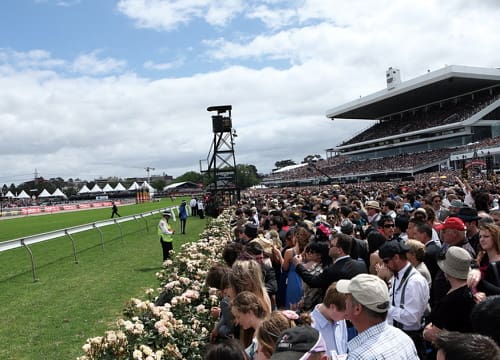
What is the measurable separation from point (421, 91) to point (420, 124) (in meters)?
5.70

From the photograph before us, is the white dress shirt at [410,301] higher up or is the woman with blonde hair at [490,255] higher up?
the woman with blonde hair at [490,255]

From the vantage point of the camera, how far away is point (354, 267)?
4629 millimetres

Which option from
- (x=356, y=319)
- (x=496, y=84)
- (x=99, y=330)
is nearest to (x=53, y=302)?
(x=99, y=330)

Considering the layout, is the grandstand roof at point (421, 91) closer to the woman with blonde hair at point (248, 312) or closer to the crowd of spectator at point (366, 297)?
the crowd of spectator at point (366, 297)

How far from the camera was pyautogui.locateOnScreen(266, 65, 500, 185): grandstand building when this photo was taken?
59.8 metres

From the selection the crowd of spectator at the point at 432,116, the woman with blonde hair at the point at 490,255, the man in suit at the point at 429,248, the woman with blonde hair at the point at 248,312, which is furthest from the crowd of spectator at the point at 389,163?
the woman with blonde hair at the point at 248,312

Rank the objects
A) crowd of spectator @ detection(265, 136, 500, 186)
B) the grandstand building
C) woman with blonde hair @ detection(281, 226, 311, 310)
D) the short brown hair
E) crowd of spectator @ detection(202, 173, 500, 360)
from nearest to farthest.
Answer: crowd of spectator @ detection(202, 173, 500, 360) < the short brown hair < woman with blonde hair @ detection(281, 226, 311, 310) < crowd of spectator @ detection(265, 136, 500, 186) < the grandstand building

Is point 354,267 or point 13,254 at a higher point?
point 354,267

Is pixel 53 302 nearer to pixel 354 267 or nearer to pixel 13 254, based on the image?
pixel 354 267

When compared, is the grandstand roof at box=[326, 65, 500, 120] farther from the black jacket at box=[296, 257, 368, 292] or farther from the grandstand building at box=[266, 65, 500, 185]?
the black jacket at box=[296, 257, 368, 292]

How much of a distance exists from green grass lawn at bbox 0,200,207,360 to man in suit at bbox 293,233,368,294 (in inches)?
154

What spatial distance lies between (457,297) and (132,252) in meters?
14.4

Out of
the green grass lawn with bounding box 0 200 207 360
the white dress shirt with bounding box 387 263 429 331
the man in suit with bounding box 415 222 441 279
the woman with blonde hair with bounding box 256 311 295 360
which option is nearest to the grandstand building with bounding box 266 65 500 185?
the green grass lawn with bounding box 0 200 207 360

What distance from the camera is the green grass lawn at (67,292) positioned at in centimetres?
718
